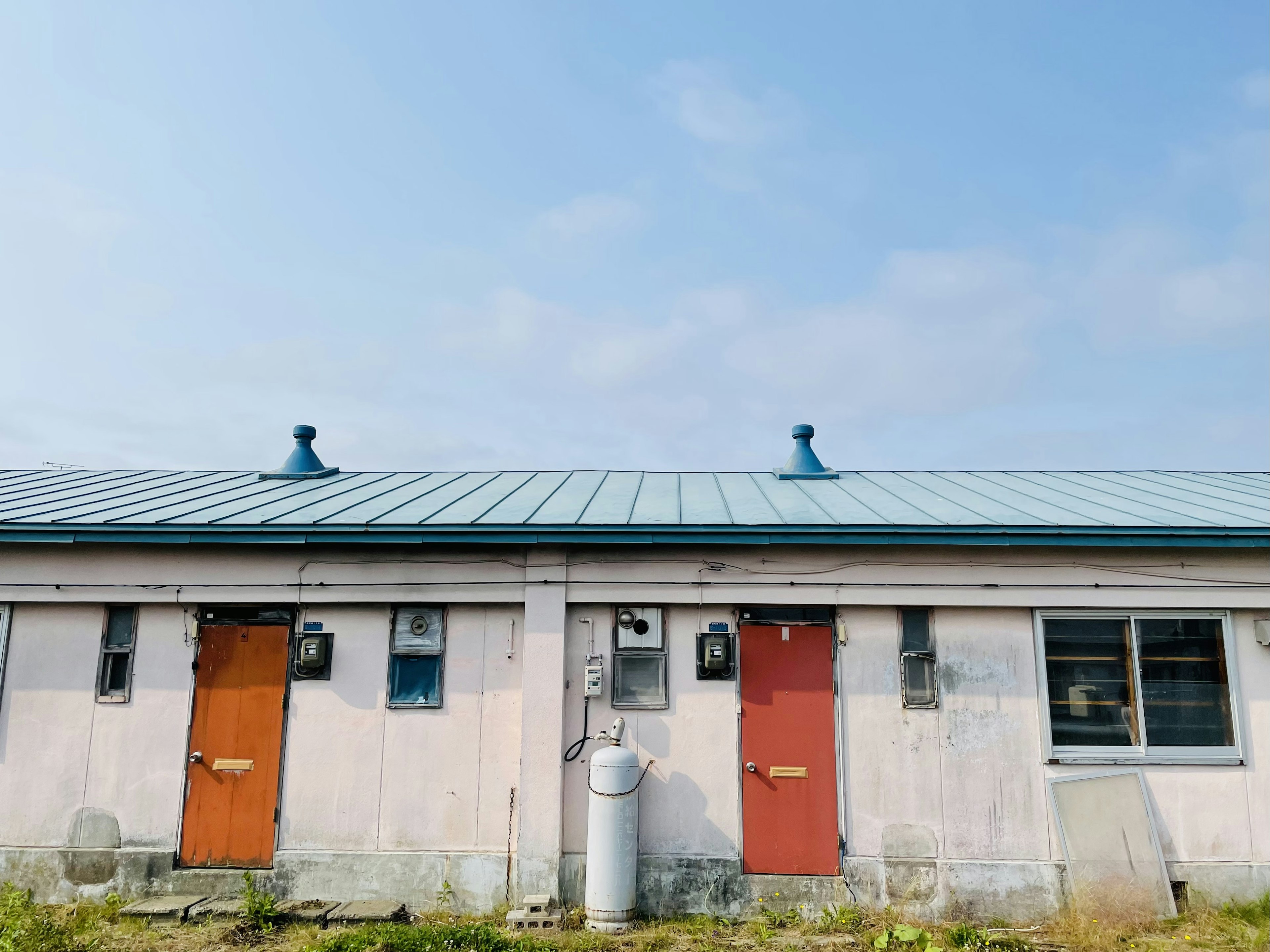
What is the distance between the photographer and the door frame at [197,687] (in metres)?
7.96

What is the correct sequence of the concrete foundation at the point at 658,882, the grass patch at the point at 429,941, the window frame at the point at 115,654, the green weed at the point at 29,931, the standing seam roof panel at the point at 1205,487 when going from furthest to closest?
the standing seam roof panel at the point at 1205,487, the window frame at the point at 115,654, the concrete foundation at the point at 658,882, the grass patch at the point at 429,941, the green weed at the point at 29,931

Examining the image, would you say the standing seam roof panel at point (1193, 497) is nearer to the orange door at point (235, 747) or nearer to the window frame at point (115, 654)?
the orange door at point (235, 747)

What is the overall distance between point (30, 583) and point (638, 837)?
265 inches

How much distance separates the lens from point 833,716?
26.2ft

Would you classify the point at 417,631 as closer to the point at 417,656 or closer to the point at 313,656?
the point at 417,656

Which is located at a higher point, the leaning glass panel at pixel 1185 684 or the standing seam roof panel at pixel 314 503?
the standing seam roof panel at pixel 314 503

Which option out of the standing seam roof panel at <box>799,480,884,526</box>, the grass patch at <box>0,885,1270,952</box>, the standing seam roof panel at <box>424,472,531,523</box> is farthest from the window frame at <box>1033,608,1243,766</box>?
the standing seam roof panel at <box>424,472,531,523</box>

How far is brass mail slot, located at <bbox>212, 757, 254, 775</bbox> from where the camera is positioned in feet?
26.4

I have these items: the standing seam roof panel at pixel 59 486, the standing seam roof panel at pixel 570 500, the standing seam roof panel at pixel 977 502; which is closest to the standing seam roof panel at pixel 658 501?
the standing seam roof panel at pixel 570 500

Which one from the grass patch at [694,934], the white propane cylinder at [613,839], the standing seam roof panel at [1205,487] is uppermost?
the standing seam roof panel at [1205,487]

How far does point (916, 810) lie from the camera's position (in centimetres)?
782

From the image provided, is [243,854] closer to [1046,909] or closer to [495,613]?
[495,613]

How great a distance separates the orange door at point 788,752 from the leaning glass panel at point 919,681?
2.46ft

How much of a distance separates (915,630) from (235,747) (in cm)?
692
